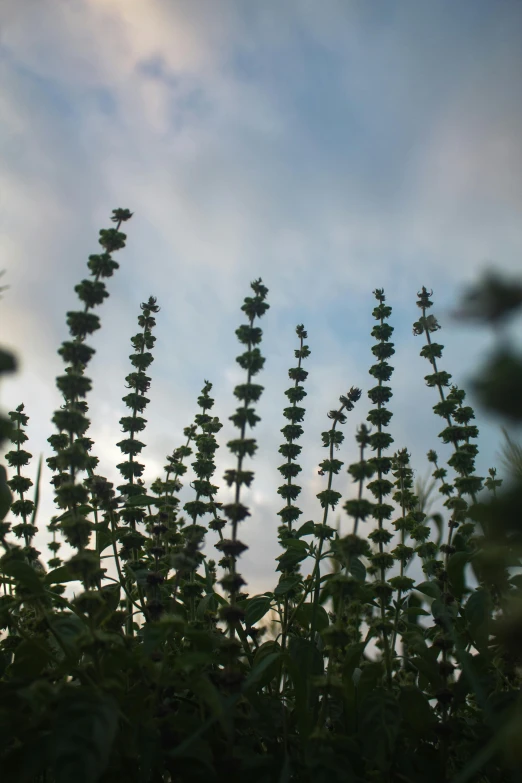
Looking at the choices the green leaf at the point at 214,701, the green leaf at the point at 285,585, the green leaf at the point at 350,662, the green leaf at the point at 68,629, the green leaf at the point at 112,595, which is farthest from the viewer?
the green leaf at the point at 285,585

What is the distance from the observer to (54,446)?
536cm

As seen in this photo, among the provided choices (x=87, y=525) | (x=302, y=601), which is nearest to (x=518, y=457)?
(x=302, y=601)

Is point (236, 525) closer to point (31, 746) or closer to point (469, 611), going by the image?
point (31, 746)

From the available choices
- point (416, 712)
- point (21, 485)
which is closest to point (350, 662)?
point (416, 712)

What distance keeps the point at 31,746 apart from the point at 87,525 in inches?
43.0

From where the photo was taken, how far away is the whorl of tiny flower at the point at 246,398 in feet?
11.2

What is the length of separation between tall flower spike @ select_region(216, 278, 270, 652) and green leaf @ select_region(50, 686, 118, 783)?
0.85 m

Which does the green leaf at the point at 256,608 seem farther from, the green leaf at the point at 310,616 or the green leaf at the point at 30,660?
the green leaf at the point at 30,660

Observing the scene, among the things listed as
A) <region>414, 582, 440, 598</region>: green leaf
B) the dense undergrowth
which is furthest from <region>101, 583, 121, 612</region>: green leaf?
<region>414, 582, 440, 598</region>: green leaf

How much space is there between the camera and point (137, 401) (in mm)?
5691

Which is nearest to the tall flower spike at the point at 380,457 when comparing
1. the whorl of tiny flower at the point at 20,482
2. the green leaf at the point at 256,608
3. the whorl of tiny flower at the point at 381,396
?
the whorl of tiny flower at the point at 381,396

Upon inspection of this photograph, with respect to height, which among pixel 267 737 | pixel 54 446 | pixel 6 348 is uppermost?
pixel 54 446

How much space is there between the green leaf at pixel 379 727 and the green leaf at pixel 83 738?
134 cm

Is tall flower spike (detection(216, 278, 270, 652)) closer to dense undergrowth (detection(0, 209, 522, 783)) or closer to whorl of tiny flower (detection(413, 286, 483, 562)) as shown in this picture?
dense undergrowth (detection(0, 209, 522, 783))
